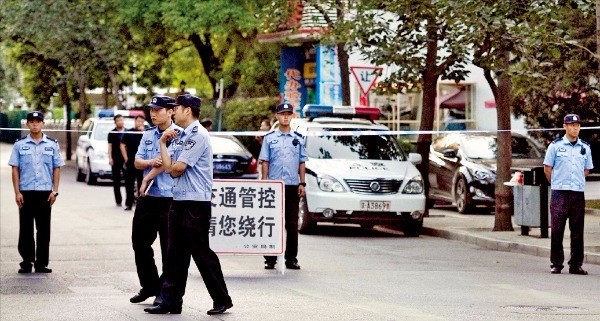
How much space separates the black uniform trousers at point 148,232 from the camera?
11930 mm

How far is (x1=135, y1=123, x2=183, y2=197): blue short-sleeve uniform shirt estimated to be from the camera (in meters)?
11.9

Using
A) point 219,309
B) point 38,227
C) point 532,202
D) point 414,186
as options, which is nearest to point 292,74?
point 414,186

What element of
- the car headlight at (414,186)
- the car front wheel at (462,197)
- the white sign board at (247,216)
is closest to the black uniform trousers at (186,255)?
the white sign board at (247,216)

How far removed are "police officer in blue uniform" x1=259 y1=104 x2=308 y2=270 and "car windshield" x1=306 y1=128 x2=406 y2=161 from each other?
517cm

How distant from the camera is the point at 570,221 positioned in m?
15.1

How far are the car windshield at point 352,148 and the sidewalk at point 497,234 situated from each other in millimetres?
1311

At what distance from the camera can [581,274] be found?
15.0 m

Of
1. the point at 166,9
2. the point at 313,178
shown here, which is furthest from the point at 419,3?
the point at 166,9

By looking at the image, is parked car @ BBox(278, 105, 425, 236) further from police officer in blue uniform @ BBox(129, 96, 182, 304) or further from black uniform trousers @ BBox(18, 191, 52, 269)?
police officer in blue uniform @ BBox(129, 96, 182, 304)

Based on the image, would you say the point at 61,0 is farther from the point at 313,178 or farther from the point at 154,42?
the point at 313,178

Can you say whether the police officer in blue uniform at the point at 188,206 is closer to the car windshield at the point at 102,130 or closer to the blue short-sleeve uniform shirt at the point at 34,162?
the blue short-sleeve uniform shirt at the point at 34,162

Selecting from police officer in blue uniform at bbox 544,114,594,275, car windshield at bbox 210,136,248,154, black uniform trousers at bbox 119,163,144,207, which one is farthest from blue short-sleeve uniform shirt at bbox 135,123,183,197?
car windshield at bbox 210,136,248,154

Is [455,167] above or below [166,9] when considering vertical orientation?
below

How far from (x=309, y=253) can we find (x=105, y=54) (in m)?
30.3
